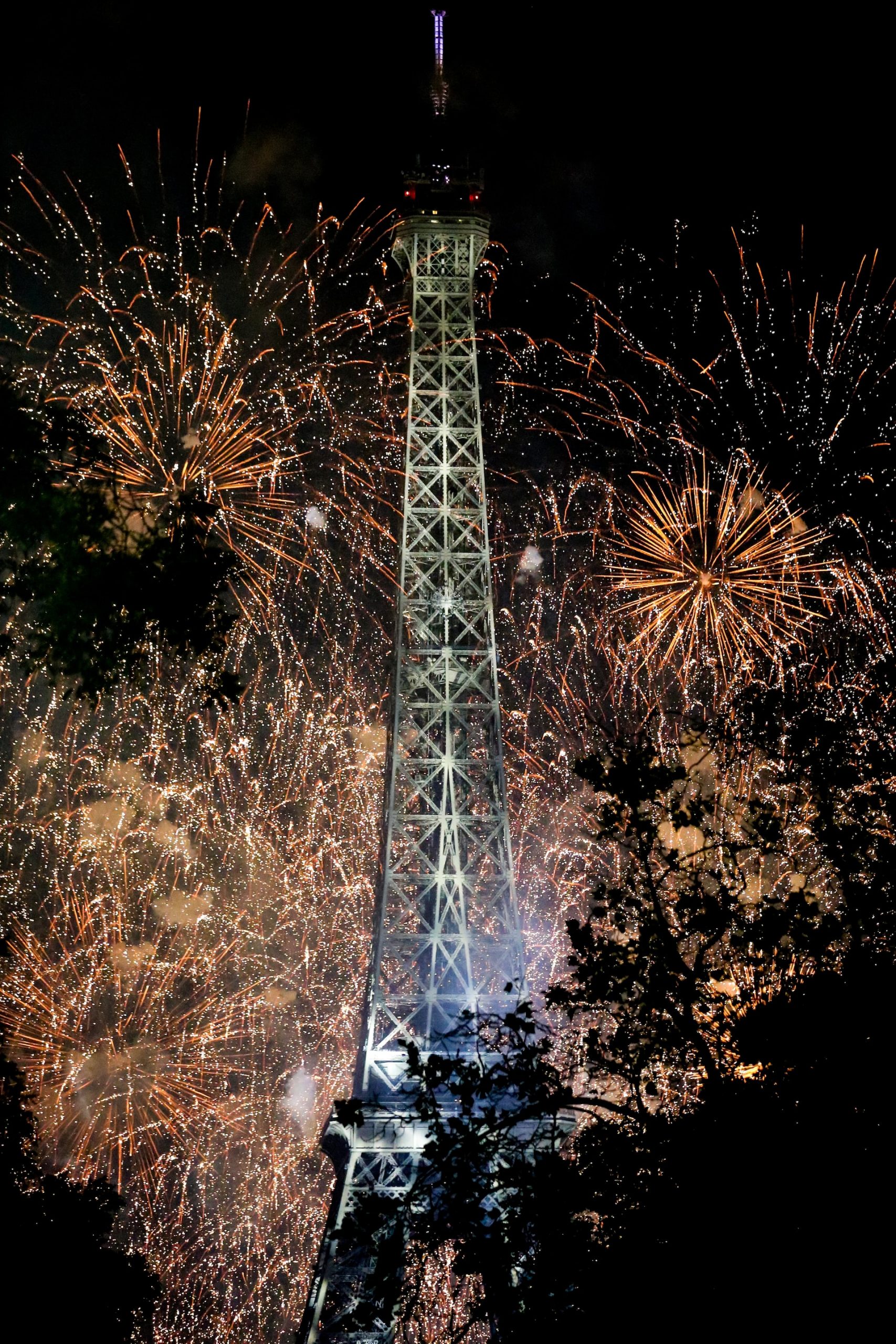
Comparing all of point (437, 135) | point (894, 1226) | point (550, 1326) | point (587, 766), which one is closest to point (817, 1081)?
point (894, 1226)

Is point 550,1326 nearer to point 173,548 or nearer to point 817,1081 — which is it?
point 817,1081

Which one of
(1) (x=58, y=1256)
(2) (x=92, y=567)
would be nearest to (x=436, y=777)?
(1) (x=58, y=1256)

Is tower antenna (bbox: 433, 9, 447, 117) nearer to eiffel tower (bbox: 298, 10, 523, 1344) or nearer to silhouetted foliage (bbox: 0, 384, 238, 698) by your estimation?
eiffel tower (bbox: 298, 10, 523, 1344)

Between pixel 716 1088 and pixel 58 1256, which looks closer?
pixel 716 1088

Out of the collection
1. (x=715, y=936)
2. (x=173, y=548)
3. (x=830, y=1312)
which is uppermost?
(x=173, y=548)

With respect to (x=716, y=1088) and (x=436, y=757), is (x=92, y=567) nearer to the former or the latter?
(x=716, y=1088)

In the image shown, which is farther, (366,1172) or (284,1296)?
(284,1296)

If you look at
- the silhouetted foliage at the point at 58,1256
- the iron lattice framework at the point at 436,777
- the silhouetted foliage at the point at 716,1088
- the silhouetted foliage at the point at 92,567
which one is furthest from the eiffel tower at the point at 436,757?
the silhouetted foliage at the point at 92,567
